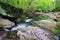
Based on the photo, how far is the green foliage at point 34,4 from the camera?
44.0 ft

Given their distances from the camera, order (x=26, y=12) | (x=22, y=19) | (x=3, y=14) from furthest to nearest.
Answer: (x=26, y=12), (x=22, y=19), (x=3, y=14)

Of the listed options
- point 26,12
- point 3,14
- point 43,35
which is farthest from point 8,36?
point 26,12

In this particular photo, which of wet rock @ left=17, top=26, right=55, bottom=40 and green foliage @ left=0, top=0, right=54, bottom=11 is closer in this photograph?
wet rock @ left=17, top=26, right=55, bottom=40

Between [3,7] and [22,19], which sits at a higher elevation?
[3,7]

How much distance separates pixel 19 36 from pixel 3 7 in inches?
200

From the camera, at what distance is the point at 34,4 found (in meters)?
14.1

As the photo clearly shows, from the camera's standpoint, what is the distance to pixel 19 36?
25.8ft

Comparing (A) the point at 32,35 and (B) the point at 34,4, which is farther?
(B) the point at 34,4

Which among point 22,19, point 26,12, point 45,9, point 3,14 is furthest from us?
point 45,9

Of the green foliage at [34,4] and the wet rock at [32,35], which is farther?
the green foliage at [34,4]

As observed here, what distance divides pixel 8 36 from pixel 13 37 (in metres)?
0.31

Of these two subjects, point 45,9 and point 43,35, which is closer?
point 43,35

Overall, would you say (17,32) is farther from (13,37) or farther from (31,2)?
(31,2)

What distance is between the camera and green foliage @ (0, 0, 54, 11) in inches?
528
